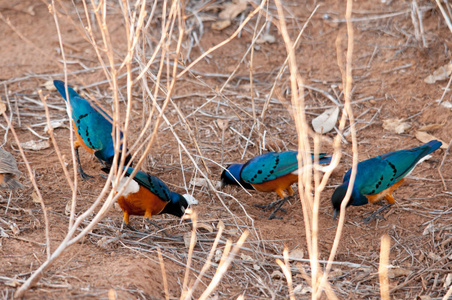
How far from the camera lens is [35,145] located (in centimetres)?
625

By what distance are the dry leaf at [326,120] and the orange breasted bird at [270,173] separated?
3.76 ft

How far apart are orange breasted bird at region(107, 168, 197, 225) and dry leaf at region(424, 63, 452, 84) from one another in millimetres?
4145

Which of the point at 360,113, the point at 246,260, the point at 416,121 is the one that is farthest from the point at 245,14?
the point at 246,260

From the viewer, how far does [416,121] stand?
683 centimetres

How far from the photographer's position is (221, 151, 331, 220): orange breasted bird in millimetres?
5594

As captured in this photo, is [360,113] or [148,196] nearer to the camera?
[148,196]

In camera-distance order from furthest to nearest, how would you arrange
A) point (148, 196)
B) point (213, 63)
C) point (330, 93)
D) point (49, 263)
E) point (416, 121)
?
point (213, 63)
point (330, 93)
point (416, 121)
point (148, 196)
point (49, 263)

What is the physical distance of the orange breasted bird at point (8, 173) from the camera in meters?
4.89

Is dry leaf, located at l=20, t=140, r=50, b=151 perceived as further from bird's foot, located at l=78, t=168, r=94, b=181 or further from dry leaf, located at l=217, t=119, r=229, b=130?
dry leaf, located at l=217, t=119, r=229, b=130

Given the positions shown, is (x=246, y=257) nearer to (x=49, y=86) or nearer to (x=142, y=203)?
(x=142, y=203)

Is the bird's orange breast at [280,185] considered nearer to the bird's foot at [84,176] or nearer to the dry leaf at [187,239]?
the dry leaf at [187,239]

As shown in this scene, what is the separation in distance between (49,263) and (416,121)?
5.14 meters

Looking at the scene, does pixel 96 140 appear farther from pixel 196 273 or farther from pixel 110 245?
pixel 196 273

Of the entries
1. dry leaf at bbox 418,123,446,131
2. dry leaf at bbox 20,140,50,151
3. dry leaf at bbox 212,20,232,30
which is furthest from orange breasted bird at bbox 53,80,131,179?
dry leaf at bbox 418,123,446,131
